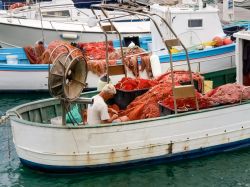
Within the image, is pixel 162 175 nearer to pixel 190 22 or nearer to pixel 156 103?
pixel 156 103

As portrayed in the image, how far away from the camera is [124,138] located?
10.3 meters

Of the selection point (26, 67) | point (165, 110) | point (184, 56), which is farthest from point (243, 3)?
point (165, 110)

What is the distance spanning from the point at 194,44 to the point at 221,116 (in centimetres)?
633

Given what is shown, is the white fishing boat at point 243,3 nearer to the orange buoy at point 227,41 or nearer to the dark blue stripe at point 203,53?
the orange buoy at point 227,41

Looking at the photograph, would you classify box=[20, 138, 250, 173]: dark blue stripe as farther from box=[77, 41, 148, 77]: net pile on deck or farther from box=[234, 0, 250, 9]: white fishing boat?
box=[234, 0, 250, 9]: white fishing boat

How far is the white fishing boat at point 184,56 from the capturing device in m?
16.5

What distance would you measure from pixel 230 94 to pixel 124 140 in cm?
242

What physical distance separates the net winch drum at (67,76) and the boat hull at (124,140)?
2.10 ft

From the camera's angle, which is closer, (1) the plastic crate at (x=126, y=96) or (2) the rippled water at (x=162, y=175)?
(2) the rippled water at (x=162, y=175)

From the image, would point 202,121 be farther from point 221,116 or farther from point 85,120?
point 85,120

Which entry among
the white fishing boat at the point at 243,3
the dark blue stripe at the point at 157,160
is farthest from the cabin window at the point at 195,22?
the white fishing boat at the point at 243,3

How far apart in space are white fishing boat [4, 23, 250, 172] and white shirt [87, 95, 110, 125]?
19 cm

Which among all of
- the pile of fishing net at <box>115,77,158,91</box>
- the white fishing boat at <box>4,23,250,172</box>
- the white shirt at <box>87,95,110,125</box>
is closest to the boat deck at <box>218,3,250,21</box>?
the pile of fishing net at <box>115,77,158,91</box>

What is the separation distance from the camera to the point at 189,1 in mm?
16859
